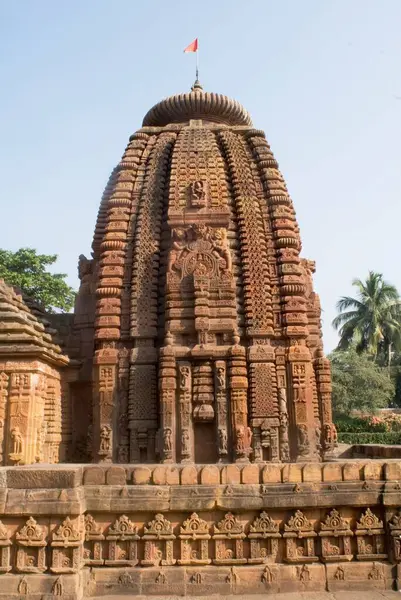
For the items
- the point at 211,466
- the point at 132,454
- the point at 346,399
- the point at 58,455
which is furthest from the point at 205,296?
the point at 346,399

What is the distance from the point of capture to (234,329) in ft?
35.6

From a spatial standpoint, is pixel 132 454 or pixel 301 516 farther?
pixel 132 454

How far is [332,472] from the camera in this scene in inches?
236

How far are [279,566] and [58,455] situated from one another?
6.55 m

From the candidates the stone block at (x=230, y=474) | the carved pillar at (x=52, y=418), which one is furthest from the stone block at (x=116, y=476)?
the carved pillar at (x=52, y=418)

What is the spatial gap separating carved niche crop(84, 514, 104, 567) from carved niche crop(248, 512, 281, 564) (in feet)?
5.26

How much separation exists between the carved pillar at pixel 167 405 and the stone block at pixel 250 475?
419cm

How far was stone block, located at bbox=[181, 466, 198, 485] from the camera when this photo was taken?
586 cm

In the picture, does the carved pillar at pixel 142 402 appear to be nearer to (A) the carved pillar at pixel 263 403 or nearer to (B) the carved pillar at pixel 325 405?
(A) the carved pillar at pixel 263 403

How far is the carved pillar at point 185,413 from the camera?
1006 centimetres

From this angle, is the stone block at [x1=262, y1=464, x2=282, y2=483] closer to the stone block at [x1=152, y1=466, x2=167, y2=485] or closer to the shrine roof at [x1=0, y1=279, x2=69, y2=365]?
the stone block at [x1=152, y1=466, x2=167, y2=485]

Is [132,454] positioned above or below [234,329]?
below

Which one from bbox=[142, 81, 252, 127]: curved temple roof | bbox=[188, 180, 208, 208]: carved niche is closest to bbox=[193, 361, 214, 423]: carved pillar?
bbox=[188, 180, 208, 208]: carved niche

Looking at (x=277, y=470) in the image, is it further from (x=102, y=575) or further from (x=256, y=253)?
(x=256, y=253)
